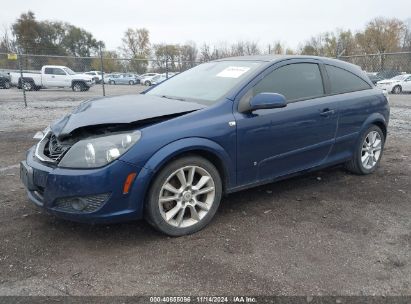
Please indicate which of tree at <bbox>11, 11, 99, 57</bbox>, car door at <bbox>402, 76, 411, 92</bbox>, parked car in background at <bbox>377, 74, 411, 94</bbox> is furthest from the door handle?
tree at <bbox>11, 11, 99, 57</bbox>

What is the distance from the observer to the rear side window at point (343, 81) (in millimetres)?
4762

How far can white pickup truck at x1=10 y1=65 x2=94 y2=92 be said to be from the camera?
25344 mm

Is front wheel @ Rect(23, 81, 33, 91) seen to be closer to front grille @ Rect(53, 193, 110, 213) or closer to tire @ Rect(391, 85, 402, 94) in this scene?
tire @ Rect(391, 85, 402, 94)

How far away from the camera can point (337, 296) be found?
8.60 ft

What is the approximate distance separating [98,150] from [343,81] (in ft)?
10.5

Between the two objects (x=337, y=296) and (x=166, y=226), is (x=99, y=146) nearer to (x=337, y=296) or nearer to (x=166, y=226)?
(x=166, y=226)

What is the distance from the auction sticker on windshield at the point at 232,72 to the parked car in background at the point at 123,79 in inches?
1463

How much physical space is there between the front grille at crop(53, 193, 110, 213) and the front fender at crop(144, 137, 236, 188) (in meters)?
0.43

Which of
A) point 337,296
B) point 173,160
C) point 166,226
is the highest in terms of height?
point 173,160

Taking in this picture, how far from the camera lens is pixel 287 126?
406cm

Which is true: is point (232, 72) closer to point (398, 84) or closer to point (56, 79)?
point (398, 84)

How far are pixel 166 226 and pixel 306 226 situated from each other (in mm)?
1304

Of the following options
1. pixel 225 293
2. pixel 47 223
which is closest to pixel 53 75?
pixel 47 223

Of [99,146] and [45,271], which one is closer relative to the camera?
[45,271]
